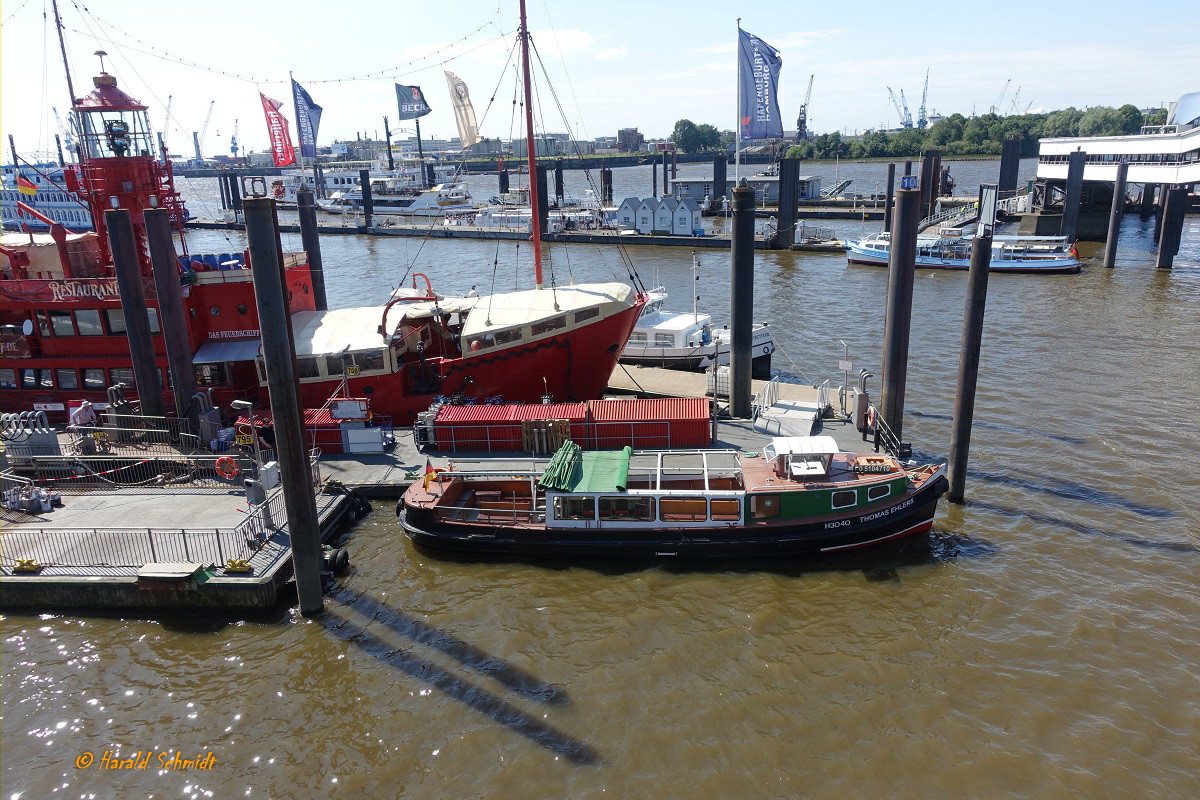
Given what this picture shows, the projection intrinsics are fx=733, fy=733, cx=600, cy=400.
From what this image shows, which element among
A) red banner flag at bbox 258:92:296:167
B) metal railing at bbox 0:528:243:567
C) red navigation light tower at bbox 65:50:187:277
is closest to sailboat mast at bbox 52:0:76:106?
red navigation light tower at bbox 65:50:187:277

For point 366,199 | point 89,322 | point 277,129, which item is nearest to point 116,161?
point 89,322

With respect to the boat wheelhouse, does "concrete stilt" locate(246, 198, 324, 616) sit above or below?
above

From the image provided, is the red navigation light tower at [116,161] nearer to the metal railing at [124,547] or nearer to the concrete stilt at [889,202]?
the metal railing at [124,547]

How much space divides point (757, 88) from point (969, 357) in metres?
12.0

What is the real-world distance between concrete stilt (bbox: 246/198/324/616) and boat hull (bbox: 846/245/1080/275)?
48713 mm

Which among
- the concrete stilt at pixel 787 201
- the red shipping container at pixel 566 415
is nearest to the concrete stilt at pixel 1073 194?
the concrete stilt at pixel 787 201

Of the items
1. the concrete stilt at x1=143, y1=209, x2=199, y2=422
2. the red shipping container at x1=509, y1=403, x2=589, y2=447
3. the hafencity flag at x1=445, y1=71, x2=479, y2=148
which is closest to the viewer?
the concrete stilt at x1=143, y1=209, x2=199, y2=422

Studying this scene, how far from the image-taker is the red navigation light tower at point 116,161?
2397 centimetres

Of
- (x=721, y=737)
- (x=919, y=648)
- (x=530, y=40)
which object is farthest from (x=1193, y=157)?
(x=721, y=737)

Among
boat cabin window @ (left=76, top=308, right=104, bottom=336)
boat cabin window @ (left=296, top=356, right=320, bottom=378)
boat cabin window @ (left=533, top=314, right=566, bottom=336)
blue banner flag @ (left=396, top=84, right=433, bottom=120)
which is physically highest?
blue banner flag @ (left=396, top=84, right=433, bottom=120)

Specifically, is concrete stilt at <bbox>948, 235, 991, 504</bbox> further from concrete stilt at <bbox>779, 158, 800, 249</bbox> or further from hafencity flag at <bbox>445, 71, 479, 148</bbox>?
concrete stilt at <bbox>779, 158, 800, 249</bbox>

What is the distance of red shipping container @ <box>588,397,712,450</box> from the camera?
69.4 feet

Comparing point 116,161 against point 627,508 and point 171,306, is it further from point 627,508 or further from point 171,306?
point 627,508

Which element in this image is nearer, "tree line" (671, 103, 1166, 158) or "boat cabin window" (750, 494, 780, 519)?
"boat cabin window" (750, 494, 780, 519)
